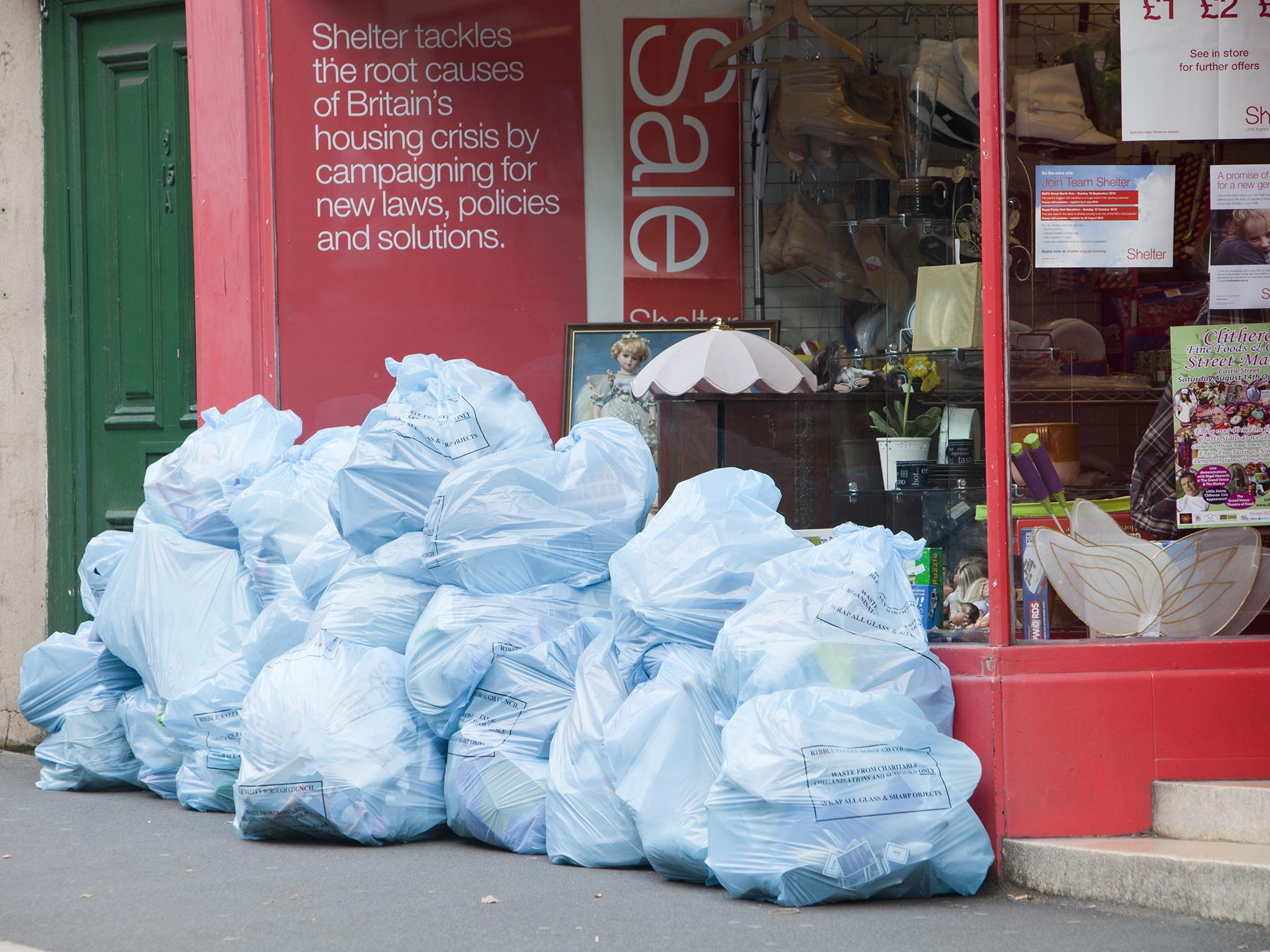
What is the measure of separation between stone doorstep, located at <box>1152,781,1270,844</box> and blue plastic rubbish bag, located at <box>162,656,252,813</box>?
261cm

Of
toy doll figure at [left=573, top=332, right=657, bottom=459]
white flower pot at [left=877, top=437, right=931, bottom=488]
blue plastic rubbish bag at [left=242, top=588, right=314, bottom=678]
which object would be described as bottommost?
blue plastic rubbish bag at [left=242, top=588, right=314, bottom=678]

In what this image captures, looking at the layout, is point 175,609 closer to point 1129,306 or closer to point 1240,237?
point 1129,306

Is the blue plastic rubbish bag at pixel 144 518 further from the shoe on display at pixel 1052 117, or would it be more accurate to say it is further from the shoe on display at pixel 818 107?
the shoe on display at pixel 1052 117

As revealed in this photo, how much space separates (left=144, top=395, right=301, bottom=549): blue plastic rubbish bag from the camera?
5.09 meters

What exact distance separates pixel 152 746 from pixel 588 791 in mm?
1943

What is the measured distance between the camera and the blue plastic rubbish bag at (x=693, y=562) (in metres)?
3.84

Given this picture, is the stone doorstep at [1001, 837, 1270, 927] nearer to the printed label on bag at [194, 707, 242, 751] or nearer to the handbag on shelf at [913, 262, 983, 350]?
the handbag on shelf at [913, 262, 983, 350]

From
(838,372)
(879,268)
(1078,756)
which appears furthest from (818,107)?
(1078,756)

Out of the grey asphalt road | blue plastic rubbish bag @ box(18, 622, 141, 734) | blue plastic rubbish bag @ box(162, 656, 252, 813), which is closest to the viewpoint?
the grey asphalt road

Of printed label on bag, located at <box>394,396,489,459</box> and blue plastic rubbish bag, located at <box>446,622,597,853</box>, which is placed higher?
printed label on bag, located at <box>394,396,489,459</box>

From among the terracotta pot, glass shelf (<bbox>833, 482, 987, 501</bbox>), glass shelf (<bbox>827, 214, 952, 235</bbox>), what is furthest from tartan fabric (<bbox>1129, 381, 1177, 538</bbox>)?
glass shelf (<bbox>827, 214, 952, 235</bbox>)

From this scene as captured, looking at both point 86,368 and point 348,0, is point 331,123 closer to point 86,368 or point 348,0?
point 348,0

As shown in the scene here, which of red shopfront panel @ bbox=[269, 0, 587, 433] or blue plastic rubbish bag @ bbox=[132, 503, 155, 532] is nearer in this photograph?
blue plastic rubbish bag @ bbox=[132, 503, 155, 532]

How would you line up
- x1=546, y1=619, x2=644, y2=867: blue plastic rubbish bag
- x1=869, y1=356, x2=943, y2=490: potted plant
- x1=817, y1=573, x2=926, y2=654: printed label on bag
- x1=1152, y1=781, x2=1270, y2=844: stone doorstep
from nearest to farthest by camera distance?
x1=1152, y1=781, x2=1270, y2=844: stone doorstep < x1=817, y1=573, x2=926, y2=654: printed label on bag < x1=546, y1=619, x2=644, y2=867: blue plastic rubbish bag < x1=869, y1=356, x2=943, y2=490: potted plant
